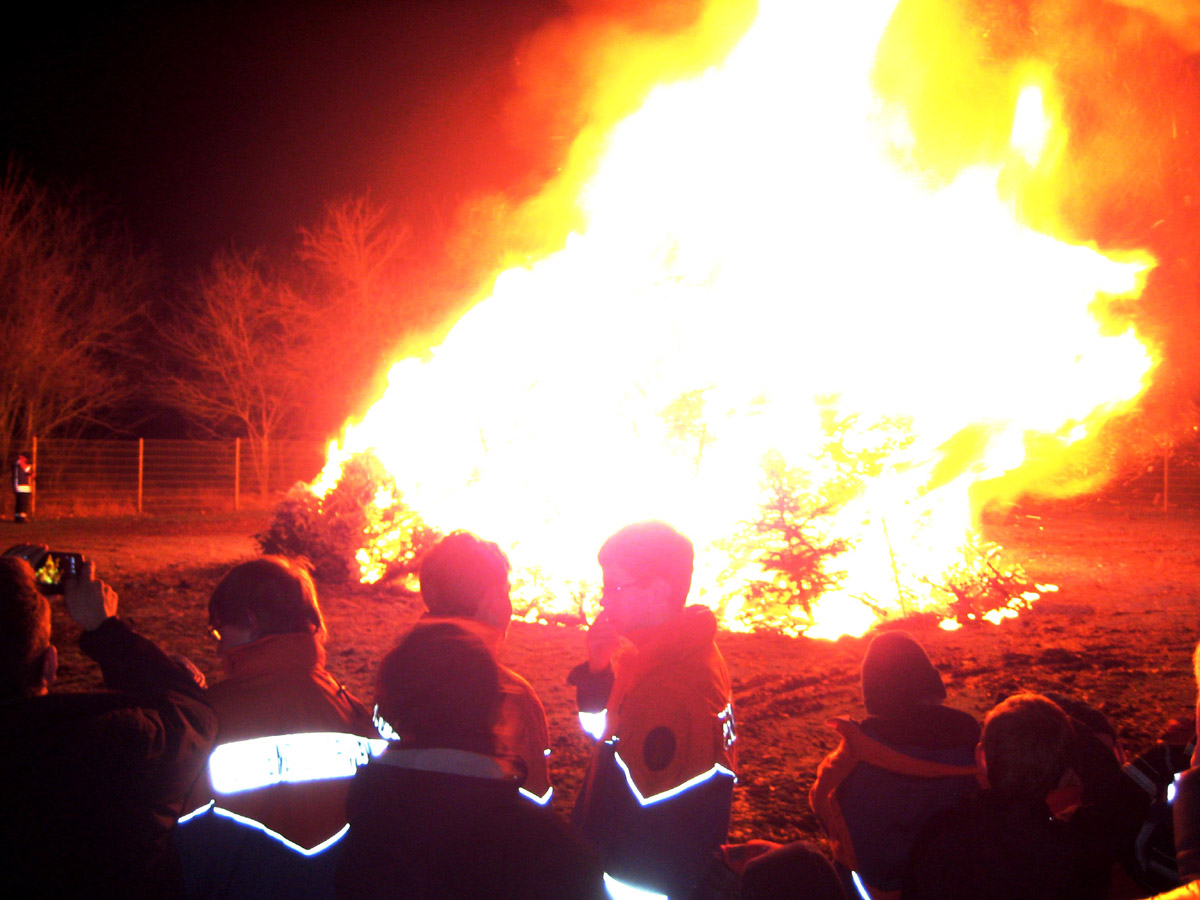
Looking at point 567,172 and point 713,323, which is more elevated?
point 567,172

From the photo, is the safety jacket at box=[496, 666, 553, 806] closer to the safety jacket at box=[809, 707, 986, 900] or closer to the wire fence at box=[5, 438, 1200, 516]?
the safety jacket at box=[809, 707, 986, 900]

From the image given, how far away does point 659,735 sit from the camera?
2027 mm

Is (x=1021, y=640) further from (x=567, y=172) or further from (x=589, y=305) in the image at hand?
(x=567, y=172)

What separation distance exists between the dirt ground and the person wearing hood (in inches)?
71.1

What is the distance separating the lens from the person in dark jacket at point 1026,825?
199 centimetres

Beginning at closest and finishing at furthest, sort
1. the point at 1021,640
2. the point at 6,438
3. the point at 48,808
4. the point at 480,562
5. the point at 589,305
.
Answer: the point at 48,808 → the point at 480,562 → the point at 1021,640 → the point at 589,305 → the point at 6,438

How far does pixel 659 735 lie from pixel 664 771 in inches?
3.2

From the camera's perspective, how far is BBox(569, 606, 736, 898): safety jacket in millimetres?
1945

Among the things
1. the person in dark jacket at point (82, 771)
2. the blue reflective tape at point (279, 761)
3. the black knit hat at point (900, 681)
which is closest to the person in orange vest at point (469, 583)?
the blue reflective tape at point (279, 761)

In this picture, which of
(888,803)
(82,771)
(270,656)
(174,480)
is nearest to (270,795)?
(270,656)

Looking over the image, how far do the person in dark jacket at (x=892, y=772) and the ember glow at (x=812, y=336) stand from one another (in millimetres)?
4931

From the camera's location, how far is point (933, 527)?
7.87 meters

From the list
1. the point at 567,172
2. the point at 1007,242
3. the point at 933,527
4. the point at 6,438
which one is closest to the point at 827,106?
the point at 1007,242

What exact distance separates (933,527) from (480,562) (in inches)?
249
